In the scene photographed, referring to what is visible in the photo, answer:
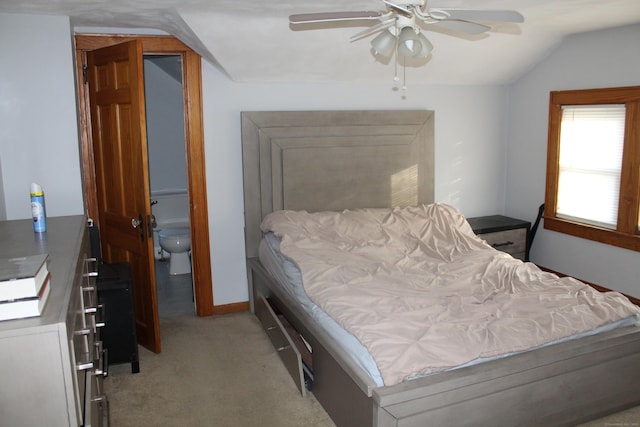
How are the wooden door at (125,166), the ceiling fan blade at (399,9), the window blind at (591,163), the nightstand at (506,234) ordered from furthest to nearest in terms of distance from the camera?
the nightstand at (506,234) → the window blind at (591,163) → the wooden door at (125,166) → the ceiling fan blade at (399,9)

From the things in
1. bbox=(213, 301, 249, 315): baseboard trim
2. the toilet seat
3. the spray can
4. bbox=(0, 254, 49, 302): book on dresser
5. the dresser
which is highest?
the spray can

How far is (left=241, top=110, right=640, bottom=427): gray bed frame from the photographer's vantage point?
2.22 metres

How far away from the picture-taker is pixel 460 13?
235 cm

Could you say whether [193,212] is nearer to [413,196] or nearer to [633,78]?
[413,196]

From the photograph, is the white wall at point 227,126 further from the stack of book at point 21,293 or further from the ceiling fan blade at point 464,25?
the stack of book at point 21,293

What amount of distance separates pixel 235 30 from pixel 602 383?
2.84m

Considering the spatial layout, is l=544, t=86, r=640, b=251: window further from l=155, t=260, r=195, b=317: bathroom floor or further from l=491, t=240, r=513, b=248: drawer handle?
l=155, t=260, r=195, b=317: bathroom floor

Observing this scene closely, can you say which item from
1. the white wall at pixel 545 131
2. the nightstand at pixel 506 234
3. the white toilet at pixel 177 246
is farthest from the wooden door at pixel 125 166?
the white wall at pixel 545 131

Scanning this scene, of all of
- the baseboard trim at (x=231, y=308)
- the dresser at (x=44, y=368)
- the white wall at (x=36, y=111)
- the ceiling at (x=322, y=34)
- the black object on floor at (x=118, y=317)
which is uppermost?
the ceiling at (x=322, y=34)

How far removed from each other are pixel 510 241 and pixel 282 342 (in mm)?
2464

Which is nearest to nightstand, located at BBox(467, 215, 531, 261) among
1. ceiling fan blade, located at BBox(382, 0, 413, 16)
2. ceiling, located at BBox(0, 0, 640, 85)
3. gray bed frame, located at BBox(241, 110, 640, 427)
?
gray bed frame, located at BBox(241, 110, 640, 427)

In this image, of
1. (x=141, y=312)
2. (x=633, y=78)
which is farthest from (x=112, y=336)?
(x=633, y=78)

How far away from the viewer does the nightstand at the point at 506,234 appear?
4.56 meters

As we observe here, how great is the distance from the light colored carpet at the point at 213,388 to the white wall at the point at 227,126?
64cm
